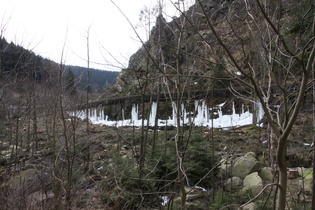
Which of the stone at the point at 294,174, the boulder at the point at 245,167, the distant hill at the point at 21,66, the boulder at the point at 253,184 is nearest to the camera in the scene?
the boulder at the point at 253,184

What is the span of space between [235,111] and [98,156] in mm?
9159

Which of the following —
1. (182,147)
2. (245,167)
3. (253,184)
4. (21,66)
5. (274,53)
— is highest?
(21,66)

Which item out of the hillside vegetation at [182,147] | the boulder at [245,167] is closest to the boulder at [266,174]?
the hillside vegetation at [182,147]

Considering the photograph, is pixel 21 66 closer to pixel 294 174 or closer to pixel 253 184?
pixel 253 184

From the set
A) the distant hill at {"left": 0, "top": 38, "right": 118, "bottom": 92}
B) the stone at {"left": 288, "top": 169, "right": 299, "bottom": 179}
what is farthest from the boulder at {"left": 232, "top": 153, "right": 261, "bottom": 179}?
the distant hill at {"left": 0, "top": 38, "right": 118, "bottom": 92}

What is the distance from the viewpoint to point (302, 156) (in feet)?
21.6

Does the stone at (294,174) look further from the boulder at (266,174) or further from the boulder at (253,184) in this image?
the boulder at (253,184)

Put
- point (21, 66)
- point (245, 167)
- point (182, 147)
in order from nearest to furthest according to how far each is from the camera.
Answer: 1. point (182, 147)
2. point (245, 167)
3. point (21, 66)

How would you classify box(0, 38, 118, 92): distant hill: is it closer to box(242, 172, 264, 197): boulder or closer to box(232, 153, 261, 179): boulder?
box(242, 172, 264, 197): boulder

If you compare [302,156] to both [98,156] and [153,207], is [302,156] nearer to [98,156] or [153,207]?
[153,207]

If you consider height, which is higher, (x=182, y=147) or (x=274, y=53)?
(x=274, y=53)

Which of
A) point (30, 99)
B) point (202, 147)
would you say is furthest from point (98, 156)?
point (202, 147)

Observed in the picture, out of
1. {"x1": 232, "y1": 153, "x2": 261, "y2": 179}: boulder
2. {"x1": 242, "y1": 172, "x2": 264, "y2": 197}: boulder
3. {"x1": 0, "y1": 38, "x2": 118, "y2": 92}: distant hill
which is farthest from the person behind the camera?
{"x1": 232, "y1": 153, "x2": 261, "y2": 179}: boulder

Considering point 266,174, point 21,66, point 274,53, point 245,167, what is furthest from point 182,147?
point 21,66
